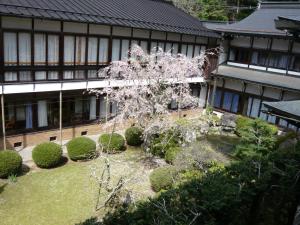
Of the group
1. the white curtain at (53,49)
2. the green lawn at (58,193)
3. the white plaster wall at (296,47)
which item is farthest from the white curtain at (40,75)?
the white plaster wall at (296,47)

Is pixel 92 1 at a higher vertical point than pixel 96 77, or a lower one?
higher

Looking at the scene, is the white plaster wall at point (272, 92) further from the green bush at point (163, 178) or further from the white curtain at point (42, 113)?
the white curtain at point (42, 113)

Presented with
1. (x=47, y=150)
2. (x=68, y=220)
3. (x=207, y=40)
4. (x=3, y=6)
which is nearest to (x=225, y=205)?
(x=68, y=220)

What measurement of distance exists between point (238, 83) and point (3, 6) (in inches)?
703

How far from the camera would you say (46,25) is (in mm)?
16281

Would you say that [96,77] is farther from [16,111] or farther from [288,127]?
[288,127]

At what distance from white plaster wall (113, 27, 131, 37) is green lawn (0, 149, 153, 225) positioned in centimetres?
823

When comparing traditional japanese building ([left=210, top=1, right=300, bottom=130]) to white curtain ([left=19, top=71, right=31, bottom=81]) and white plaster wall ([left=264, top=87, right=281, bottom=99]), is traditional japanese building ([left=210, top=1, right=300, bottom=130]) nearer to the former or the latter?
white plaster wall ([left=264, top=87, right=281, bottom=99])

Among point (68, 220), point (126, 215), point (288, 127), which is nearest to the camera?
point (126, 215)

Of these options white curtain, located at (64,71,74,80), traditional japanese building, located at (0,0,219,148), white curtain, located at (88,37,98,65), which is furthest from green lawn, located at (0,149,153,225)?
white curtain, located at (88,37,98,65)

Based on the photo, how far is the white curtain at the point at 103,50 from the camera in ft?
63.0

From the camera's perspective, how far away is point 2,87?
14875mm

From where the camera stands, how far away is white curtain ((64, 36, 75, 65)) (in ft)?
57.2

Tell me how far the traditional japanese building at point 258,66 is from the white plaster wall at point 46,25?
44.5 feet
